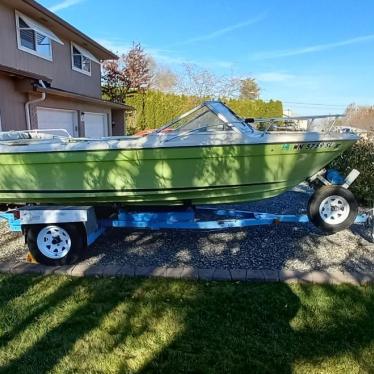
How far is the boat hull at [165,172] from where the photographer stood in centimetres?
465

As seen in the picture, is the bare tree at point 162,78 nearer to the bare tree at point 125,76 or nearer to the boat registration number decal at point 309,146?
the bare tree at point 125,76

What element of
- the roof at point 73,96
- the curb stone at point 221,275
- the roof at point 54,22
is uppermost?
the roof at point 54,22

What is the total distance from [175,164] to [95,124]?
40.5ft

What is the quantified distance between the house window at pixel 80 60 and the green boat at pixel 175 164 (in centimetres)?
1074

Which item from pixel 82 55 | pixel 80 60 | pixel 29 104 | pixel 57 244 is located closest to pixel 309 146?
pixel 57 244

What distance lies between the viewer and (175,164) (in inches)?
184

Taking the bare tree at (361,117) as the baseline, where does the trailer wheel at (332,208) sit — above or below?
below

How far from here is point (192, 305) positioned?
351cm

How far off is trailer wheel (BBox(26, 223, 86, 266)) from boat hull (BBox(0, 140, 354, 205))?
21.4 inches

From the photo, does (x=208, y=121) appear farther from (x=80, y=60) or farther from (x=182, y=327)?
(x=80, y=60)

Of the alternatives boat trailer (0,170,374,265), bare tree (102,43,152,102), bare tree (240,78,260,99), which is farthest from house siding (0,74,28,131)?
bare tree (240,78,260,99)

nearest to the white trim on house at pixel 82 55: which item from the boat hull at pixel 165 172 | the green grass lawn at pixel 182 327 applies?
the boat hull at pixel 165 172

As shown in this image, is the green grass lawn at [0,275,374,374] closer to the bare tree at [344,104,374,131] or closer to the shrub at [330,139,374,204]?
the shrub at [330,139,374,204]

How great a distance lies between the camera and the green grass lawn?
2.73 metres
